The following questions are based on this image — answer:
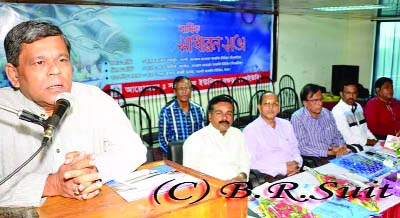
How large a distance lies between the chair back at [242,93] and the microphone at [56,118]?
14.9 feet

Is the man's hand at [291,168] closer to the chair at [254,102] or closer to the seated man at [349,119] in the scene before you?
the seated man at [349,119]

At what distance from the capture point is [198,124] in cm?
372

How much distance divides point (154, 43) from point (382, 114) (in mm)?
2929

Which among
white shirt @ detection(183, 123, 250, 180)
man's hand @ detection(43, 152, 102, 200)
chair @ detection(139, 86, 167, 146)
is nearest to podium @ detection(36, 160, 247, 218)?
man's hand @ detection(43, 152, 102, 200)

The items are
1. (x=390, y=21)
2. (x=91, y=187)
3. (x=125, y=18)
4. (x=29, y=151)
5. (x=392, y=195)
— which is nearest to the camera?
(x=91, y=187)

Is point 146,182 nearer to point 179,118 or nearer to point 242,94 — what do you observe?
point 179,118

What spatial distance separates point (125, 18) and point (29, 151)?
331 centimetres

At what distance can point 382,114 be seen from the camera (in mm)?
4160

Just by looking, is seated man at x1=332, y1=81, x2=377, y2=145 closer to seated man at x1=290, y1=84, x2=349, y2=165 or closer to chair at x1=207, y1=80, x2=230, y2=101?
seated man at x1=290, y1=84, x2=349, y2=165

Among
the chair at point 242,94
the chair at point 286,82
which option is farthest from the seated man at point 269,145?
the chair at point 286,82

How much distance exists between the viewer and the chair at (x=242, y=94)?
5.43 meters

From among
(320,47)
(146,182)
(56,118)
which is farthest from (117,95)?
(320,47)

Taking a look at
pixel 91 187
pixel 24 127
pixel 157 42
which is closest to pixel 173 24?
pixel 157 42

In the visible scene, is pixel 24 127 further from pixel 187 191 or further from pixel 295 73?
pixel 295 73
